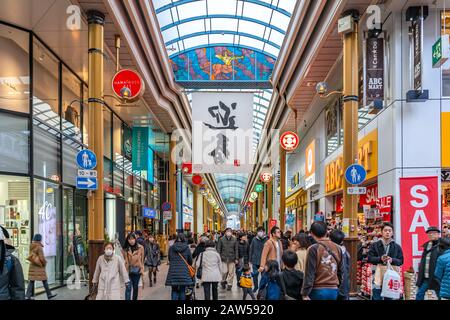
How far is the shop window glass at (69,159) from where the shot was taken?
15.4 m

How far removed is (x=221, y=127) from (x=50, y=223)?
5.09 metres

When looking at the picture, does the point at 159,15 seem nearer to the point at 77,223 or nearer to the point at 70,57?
the point at 70,57

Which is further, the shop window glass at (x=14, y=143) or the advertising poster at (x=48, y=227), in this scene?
the advertising poster at (x=48, y=227)

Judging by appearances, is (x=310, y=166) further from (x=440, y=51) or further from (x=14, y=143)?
(x=14, y=143)

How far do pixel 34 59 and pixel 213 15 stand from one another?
348 inches

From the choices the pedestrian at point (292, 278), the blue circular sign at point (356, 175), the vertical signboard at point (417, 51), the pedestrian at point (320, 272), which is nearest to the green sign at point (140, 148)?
the blue circular sign at point (356, 175)

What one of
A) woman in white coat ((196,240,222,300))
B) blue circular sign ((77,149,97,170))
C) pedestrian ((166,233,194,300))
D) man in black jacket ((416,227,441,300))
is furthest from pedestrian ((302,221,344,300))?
blue circular sign ((77,149,97,170))

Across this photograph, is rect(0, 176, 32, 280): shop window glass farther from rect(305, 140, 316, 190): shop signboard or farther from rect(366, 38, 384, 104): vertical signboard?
rect(305, 140, 316, 190): shop signboard

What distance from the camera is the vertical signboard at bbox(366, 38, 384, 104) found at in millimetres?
12055

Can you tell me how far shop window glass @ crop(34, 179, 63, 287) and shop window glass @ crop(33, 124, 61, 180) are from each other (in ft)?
0.92

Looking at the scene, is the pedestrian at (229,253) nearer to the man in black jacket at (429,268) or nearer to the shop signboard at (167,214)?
the man in black jacket at (429,268)

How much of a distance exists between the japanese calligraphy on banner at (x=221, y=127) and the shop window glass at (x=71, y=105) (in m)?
3.62

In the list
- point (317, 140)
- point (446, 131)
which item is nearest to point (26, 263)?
point (446, 131)

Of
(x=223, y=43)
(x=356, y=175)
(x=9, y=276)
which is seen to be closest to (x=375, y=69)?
(x=356, y=175)
